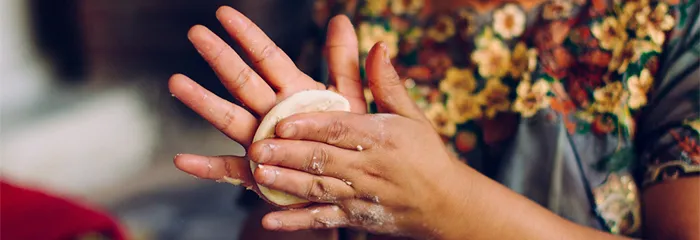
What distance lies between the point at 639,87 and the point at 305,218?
1.45ft

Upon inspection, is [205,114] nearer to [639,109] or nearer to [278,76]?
[278,76]

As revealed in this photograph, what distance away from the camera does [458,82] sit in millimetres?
771

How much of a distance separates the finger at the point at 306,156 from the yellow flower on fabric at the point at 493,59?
0.32 meters

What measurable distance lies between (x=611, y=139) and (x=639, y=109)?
0.05 metres

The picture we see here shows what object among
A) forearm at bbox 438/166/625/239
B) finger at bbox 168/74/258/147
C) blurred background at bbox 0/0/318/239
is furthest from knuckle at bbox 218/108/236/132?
blurred background at bbox 0/0/318/239

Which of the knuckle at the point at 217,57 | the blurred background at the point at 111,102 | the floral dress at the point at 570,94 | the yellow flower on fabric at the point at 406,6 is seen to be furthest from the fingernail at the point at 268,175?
the blurred background at the point at 111,102

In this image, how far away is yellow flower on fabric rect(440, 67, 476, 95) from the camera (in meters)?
0.77

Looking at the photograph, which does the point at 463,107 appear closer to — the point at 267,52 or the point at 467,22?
the point at 467,22

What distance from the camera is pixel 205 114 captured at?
0.51 meters

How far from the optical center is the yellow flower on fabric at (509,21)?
75cm

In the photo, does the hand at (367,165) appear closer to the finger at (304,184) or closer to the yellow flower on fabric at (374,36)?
the finger at (304,184)

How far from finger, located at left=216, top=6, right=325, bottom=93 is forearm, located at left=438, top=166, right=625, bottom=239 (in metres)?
0.18

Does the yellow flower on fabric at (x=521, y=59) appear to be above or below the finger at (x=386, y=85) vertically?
A: below

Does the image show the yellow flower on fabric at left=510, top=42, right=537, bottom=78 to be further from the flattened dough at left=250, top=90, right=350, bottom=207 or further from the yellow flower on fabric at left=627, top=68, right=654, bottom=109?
the flattened dough at left=250, top=90, right=350, bottom=207
